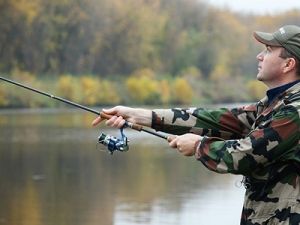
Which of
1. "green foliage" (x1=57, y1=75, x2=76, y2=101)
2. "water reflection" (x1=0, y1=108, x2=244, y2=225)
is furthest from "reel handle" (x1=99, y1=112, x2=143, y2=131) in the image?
"green foliage" (x1=57, y1=75, x2=76, y2=101)

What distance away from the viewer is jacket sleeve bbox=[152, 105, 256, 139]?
4.48 m

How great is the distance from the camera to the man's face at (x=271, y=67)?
4048 millimetres

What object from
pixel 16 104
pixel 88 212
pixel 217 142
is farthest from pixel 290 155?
pixel 16 104

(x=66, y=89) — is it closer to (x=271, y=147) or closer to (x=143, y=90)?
(x=143, y=90)

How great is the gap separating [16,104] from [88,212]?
1905 inches

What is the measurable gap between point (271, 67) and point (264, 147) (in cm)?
43

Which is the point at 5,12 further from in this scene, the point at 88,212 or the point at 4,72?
the point at 88,212

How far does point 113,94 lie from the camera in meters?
72.7

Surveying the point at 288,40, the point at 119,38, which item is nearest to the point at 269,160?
the point at 288,40

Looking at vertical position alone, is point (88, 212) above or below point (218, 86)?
below

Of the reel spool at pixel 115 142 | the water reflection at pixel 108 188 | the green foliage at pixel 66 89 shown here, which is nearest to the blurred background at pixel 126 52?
the green foliage at pixel 66 89

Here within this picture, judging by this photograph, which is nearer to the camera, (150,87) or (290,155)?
(290,155)

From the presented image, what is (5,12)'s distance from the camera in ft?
225

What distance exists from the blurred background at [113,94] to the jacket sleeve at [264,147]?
135 centimetres
